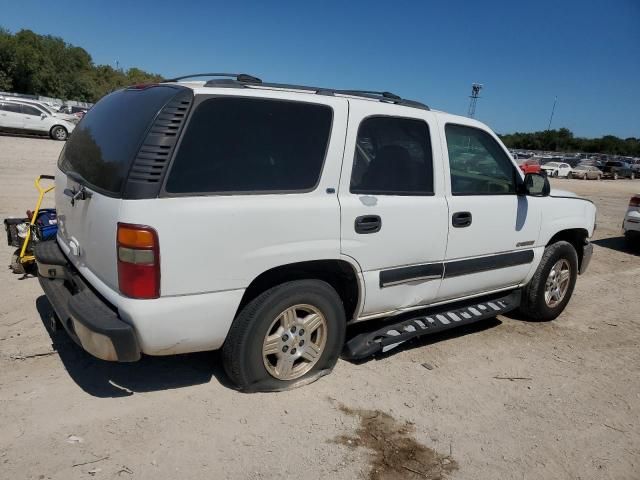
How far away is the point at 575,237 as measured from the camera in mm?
5383

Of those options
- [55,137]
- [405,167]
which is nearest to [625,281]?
[405,167]

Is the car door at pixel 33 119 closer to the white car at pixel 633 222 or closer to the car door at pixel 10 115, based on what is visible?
the car door at pixel 10 115

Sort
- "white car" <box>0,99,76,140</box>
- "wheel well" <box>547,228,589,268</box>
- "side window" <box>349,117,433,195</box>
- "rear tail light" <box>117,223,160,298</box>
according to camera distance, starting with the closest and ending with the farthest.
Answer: "rear tail light" <box>117,223,160,298</box>
"side window" <box>349,117,433,195</box>
"wheel well" <box>547,228,589,268</box>
"white car" <box>0,99,76,140</box>

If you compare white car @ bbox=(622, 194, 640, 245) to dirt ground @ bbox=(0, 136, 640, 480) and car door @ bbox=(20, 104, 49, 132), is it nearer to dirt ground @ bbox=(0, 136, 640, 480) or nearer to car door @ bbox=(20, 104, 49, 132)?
dirt ground @ bbox=(0, 136, 640, 480)

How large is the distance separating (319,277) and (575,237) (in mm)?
3332

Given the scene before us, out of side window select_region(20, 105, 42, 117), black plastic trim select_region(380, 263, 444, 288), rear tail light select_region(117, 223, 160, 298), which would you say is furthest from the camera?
side window select_region(20, 105, 42, 117)

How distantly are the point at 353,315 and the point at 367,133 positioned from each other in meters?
1.27

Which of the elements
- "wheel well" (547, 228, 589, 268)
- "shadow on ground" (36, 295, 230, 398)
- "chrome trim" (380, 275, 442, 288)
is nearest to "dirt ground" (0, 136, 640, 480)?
"shadow on ground" (36, 295, 230, 398)

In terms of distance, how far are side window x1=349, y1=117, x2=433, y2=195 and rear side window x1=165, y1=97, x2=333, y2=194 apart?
0.32m

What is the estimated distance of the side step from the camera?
368 centimetres

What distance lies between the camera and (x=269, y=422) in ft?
10.0

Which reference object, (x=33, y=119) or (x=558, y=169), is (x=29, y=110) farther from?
(x=558, y=169)

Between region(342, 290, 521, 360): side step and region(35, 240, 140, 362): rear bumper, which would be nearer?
region(35, 240, 140, 362): rear bumper

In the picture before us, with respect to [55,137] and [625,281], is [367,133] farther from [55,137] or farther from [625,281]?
[55,137]
